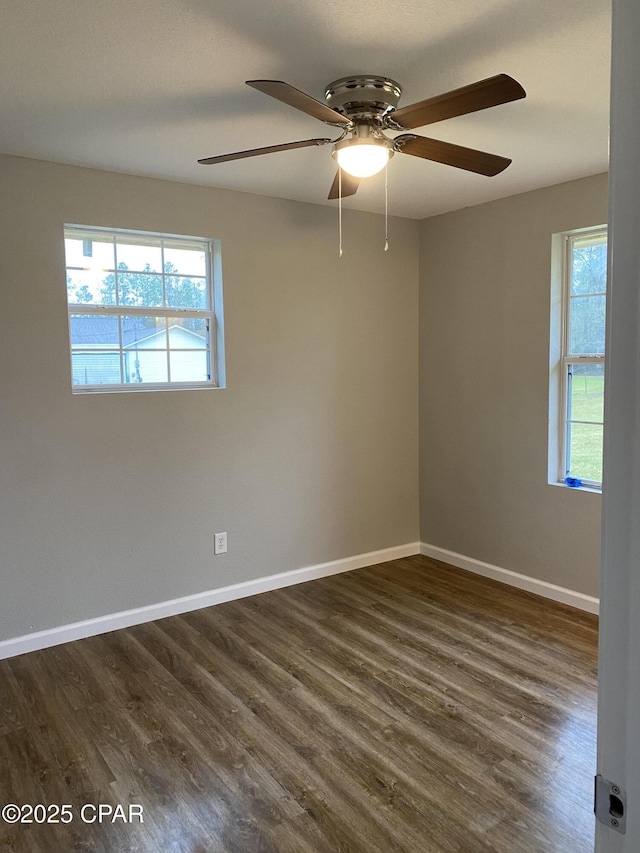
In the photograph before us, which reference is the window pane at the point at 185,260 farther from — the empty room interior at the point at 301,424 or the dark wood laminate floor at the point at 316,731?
the dark wood laminate floor at the point at 316,731

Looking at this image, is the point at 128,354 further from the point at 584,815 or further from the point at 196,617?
the point at 584,815

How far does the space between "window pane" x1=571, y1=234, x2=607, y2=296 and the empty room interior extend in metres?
0.02

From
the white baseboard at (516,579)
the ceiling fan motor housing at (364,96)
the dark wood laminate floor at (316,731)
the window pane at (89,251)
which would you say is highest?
the ceiling fan motor housing at (364,96)

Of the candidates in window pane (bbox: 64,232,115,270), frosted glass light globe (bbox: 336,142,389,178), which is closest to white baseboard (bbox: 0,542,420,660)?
window pane (bbox: 64,232,115,270)

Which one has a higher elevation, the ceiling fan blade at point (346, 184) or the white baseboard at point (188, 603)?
the ceiling fan blade at point (346, 184)

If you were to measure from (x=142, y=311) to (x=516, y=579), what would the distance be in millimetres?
2833

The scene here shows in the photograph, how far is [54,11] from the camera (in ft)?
5.74

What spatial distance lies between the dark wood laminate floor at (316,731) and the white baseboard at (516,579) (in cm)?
11

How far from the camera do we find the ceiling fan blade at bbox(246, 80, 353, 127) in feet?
5.65

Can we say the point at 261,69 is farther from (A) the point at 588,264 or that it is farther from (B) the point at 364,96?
(A) the point at 588,264

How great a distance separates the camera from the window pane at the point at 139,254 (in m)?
3.44

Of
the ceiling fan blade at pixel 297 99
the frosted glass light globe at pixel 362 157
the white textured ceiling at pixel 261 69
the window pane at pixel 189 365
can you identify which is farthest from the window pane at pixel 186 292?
the ceiling fan blade at pixel 297 99

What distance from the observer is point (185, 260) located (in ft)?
12.0

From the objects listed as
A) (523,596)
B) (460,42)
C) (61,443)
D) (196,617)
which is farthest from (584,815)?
(61,443)
